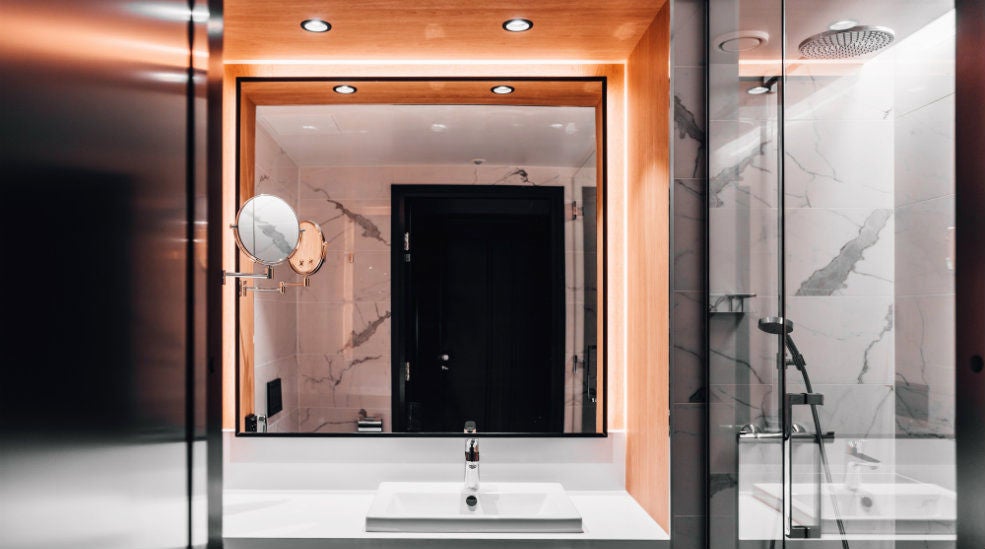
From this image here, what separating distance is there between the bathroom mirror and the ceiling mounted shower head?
3.49 ft

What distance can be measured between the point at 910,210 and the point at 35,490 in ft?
3.31

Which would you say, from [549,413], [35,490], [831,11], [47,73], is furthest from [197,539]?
[549,413]

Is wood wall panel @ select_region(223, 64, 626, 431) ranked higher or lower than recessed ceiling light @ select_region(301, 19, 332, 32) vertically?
lower

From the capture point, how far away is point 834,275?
3.65ft

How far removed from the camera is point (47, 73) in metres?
0.33

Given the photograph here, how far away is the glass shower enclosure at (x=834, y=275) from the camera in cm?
87

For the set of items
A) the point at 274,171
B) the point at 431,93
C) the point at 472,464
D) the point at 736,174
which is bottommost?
the point at 472,464

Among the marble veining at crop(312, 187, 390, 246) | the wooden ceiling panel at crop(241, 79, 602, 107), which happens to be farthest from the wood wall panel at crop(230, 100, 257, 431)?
the marble veining at crop(312, 187, 390, 246)

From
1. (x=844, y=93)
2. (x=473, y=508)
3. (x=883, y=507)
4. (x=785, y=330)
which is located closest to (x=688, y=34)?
(x=844, y=93)

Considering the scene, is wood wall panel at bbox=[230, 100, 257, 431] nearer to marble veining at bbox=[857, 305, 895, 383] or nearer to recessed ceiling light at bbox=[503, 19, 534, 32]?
recessed ceiling light at bbox=[503, 19, 534, 32]

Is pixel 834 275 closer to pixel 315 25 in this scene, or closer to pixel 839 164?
pixel 839 164

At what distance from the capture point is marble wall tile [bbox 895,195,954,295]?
83 cm

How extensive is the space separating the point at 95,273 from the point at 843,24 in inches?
43.8

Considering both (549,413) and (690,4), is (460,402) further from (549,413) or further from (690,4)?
(690,4)
